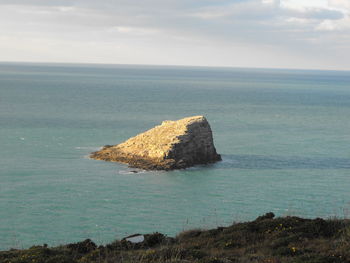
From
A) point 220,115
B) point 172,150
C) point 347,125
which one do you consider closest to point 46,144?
point 172,150

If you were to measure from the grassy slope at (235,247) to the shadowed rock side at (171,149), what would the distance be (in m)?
36.6

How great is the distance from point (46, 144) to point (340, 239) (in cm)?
6133

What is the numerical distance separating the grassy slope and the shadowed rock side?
3655cm

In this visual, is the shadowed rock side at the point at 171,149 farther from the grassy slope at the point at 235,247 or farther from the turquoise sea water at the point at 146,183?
the grassy slope at the point at 235,247

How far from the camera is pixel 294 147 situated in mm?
80250

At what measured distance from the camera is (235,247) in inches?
869

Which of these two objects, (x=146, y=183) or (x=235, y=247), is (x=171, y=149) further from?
(x=235, y=247)

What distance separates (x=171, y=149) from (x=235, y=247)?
4045 centimetres

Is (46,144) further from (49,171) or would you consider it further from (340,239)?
(340,239)

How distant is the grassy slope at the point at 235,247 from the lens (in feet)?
62.8

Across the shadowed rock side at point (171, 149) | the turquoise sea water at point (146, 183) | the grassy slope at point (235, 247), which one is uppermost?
the grassy slope at point (235, 247)

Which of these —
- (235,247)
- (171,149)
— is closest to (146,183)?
(171,149)

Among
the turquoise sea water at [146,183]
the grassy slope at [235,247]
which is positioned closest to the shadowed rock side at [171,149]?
the turquoise sea water at [146,183]

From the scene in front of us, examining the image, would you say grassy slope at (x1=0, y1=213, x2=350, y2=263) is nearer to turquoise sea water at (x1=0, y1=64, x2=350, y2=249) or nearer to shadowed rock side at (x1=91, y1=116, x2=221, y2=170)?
turquoise sea water at (x1=0, y1=64, x2=350, y2=249)
